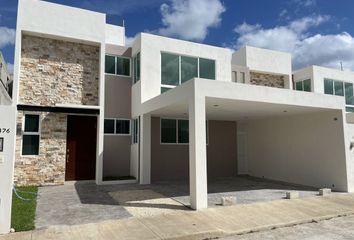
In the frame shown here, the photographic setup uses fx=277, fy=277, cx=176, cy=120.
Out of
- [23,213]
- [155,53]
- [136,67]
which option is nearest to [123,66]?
[136,67]

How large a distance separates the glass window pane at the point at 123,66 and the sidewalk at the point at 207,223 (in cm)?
901

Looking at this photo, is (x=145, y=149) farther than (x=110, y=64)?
No

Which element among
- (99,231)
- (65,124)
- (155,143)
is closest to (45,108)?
(65,124)

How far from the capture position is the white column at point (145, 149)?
12438mm

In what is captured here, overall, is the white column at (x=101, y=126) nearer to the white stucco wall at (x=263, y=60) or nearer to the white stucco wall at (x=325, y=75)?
the white stucco wall at (x=263, y=60)

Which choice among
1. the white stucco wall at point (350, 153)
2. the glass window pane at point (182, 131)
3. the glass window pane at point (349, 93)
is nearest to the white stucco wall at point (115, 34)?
the glass window pane at point (182, 131)

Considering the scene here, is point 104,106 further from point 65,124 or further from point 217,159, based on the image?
point 217,159

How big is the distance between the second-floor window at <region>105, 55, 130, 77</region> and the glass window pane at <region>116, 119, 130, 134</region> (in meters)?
2.46

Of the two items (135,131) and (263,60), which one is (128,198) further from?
(263,60)

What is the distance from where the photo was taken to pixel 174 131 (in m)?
13.9

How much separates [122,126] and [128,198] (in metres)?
5.22

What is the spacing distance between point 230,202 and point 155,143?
589 centimetres

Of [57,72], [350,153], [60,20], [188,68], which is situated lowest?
[350,153]

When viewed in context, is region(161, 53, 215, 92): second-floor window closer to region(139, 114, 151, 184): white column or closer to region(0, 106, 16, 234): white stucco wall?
region(139, 114, 151, 184): white column
